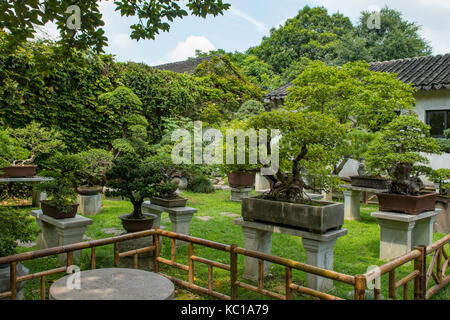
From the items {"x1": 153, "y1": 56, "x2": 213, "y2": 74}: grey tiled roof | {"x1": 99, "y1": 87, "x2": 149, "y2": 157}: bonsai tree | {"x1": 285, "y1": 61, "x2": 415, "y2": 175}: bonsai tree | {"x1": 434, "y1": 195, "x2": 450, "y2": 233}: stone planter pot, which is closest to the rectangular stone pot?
{"x1": 285, "y1": 61, "x2": 415, "y2": 175}: bonsai tree

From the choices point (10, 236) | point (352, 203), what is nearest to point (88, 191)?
point (10, 236)

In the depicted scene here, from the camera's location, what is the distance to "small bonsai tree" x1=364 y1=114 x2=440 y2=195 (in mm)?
5086

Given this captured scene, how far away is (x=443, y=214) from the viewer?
6.49m

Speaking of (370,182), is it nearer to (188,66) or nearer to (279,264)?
(279,264)

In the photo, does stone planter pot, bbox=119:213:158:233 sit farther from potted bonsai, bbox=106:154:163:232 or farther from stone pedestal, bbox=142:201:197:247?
stone pedestal, bbox=142:201:197:247

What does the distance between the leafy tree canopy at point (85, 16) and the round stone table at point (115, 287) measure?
8.93 ft

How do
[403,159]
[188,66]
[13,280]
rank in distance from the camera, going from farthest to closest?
[188,66] → [403,159] → [13,280]

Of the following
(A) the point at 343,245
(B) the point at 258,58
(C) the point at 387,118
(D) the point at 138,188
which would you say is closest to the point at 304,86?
(C) the point at 387,118

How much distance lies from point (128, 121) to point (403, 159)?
6626mm

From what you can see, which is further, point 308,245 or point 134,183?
point 134,183

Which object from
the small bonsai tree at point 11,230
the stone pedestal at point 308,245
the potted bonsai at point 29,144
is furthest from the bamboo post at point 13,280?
the potted bonsai at point 29,144

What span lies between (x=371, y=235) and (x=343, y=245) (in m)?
0.95

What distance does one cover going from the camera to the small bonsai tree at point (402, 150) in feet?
16.7
